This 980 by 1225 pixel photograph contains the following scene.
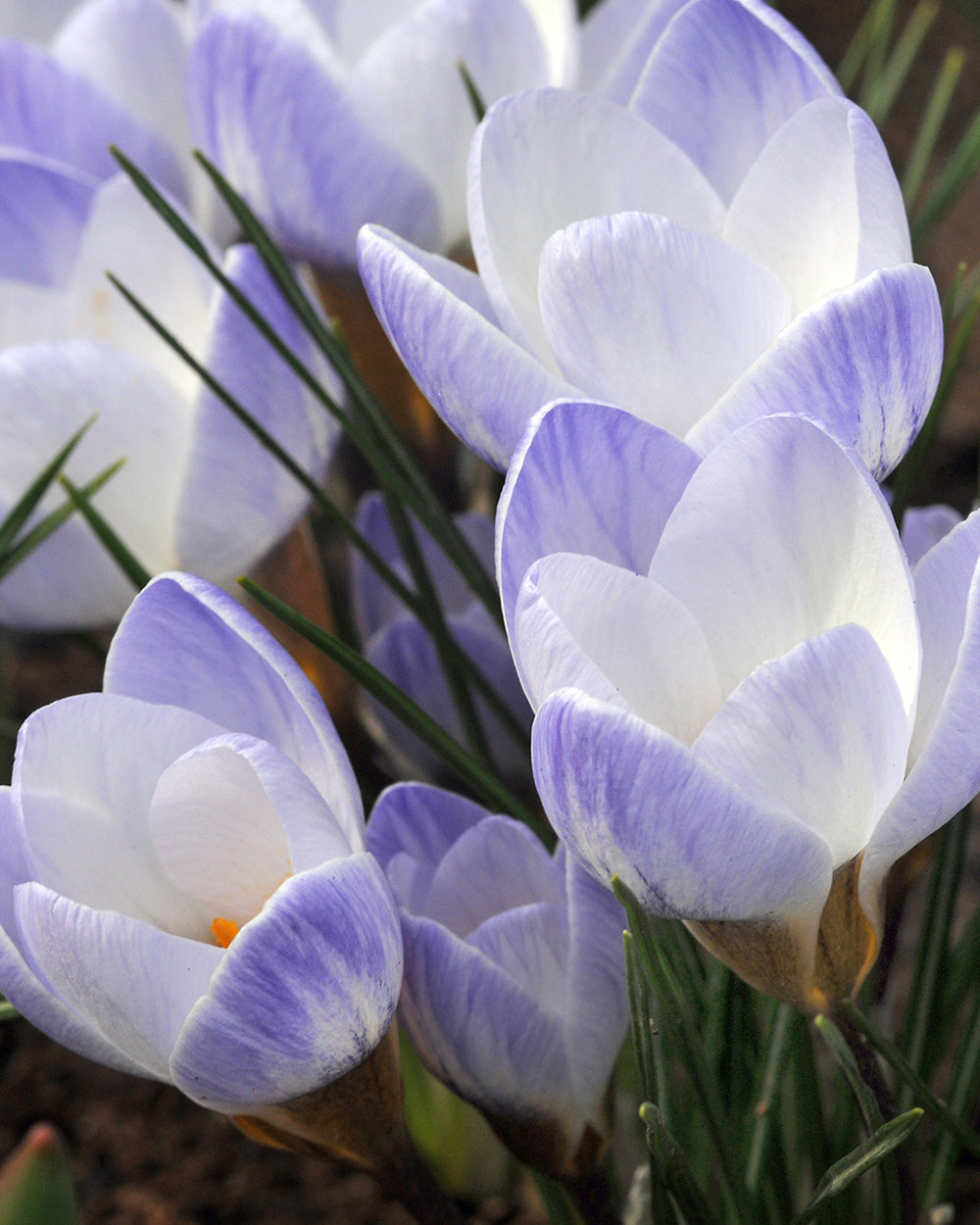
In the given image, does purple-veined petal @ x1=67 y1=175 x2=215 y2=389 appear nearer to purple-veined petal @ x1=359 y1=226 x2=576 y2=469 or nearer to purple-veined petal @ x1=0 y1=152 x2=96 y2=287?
purple-veined petal @ x1=0 y1=152 x2=96 y2=287

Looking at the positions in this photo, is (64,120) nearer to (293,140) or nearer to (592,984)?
(293,140)

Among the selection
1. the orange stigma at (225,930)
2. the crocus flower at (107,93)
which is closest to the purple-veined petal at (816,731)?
the orange stigma at (225,930)

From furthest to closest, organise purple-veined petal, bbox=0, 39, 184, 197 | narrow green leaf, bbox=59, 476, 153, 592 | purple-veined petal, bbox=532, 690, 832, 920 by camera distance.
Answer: purple-veined petal, bbox=0, 39, 184, 197 → narrow green leaf, bbox=59, 476, 153, 592 → purple-veined petal, bbox=532, 690, 832, 920

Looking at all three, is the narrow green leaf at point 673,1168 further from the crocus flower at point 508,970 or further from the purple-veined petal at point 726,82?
the purple-veined petal at point 726,82

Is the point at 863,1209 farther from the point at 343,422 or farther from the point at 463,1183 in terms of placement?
the point at 343,422

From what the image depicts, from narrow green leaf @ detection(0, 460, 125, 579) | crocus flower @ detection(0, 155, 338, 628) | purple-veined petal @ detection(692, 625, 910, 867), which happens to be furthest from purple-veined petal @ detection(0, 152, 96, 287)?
purple-veined petal @ detection(692, 625, 910, 867)

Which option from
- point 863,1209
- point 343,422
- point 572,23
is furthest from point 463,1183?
point 572,23
